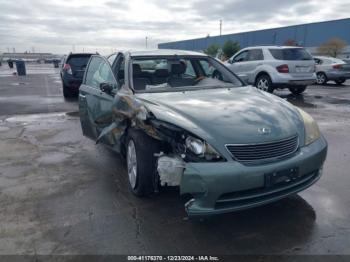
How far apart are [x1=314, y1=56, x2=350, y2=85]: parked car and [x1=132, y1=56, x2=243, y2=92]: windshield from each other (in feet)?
46.8

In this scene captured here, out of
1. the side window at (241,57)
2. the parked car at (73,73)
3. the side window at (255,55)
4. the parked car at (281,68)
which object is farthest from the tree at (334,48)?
the parked car at (73,73)

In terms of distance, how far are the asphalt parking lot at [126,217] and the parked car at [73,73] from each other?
25.2 feet

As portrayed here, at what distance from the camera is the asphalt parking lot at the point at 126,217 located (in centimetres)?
299

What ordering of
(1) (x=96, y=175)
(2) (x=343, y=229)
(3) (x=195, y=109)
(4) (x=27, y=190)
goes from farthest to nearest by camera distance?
(1) (x=96, y=175) → (4) (x=27, y=190) → (3) (x=195, y=109) → (2) (x=343, y=229)

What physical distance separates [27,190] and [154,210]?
171cm

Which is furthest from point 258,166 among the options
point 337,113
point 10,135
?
point 337,113

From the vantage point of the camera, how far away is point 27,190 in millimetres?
4262

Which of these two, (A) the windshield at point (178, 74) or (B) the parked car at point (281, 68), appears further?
(B) the parked car at point (281, 68)

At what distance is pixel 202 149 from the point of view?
120 inches

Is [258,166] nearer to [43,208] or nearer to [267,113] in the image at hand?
[267,113]

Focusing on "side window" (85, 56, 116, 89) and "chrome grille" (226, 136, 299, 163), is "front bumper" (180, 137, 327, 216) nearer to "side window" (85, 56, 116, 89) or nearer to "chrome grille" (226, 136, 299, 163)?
"chrome grille" (226, 136, 299, 163)

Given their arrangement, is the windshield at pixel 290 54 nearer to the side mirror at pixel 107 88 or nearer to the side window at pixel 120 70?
the side window at pixel 120 70

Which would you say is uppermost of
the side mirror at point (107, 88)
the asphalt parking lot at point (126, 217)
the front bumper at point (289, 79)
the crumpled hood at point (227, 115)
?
the side mirror at point (107, 88)

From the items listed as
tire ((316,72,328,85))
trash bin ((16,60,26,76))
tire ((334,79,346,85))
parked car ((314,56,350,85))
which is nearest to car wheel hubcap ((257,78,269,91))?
parked car ((314,56,350,85))
